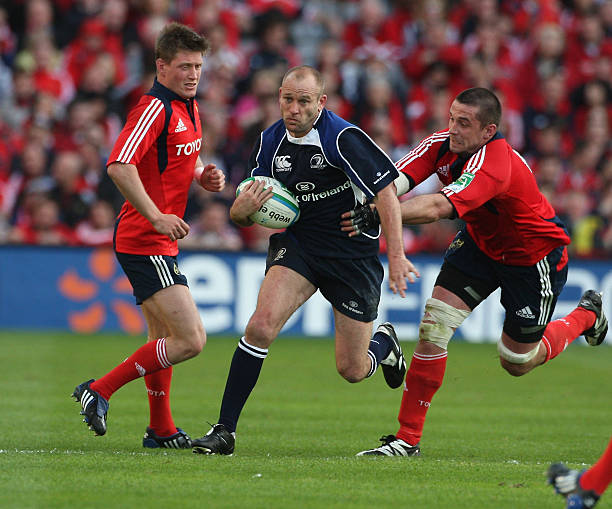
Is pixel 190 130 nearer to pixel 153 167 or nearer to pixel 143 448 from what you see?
pixel 153 167

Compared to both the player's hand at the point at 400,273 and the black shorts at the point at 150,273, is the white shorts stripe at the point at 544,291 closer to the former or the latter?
the player's hand at the point at 400,273

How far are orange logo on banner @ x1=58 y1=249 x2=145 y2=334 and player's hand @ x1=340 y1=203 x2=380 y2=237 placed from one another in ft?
23.9

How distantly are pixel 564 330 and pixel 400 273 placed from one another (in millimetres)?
2459

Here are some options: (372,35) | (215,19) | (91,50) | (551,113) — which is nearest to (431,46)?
(372,35)

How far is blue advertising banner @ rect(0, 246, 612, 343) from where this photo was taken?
1370 centimetres

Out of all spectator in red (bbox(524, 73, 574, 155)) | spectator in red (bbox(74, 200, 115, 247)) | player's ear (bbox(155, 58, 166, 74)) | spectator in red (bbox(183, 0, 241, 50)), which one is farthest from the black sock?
spectator in red (bbox(524, 73, 574, 155))

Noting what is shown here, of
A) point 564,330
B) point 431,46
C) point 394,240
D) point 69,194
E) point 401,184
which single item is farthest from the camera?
point 431,46

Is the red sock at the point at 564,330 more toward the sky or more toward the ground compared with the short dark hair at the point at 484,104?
more toward the ground

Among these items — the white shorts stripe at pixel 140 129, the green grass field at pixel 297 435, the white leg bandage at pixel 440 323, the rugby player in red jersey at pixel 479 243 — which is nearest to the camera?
the green grass field at pixel 297 435

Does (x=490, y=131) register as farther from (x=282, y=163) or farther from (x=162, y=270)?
(x=162, y=270)

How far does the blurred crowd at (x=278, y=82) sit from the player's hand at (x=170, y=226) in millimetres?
7499

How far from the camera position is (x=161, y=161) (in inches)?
267

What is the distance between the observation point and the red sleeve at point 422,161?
7164 millimetres

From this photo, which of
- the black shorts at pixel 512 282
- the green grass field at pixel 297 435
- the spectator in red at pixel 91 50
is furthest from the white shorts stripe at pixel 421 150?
the spectator in red at pixel 91 50
